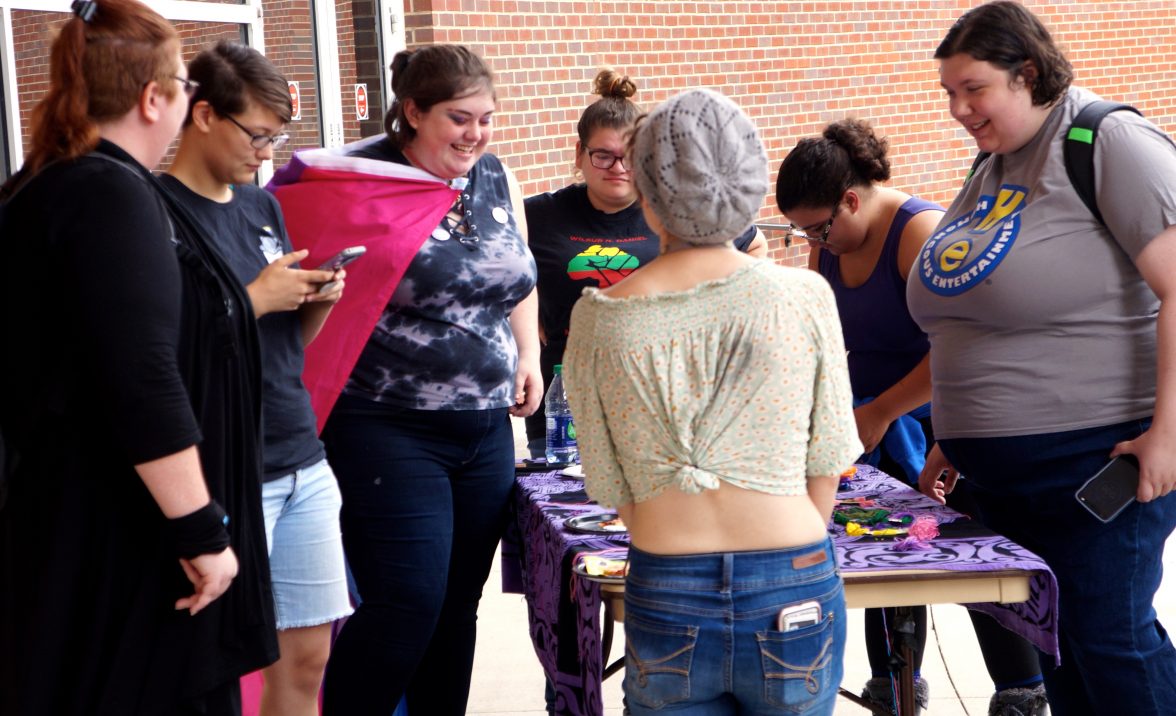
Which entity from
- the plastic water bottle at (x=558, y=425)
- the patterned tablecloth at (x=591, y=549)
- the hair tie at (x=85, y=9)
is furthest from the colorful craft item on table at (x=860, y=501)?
the hair tie at (x=85, y=9)

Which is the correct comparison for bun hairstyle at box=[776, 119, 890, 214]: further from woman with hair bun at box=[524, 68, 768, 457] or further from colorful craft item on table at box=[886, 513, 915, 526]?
colorful craft item on table at box=[886, 513, 915, 526]

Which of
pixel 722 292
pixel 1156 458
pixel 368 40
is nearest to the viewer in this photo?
pixel 722 292

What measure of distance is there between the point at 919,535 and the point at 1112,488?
0.36 m

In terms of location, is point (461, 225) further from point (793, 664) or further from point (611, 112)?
point (793, 664)

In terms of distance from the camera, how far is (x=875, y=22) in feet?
30.9

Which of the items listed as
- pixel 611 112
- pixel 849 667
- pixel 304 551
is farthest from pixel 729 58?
pixel 304 551

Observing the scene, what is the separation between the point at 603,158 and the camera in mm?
3322

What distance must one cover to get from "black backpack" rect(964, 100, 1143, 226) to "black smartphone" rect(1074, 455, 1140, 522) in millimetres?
446

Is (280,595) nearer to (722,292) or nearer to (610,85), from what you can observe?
(722,292)

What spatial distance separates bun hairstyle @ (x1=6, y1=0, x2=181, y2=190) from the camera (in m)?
1.77

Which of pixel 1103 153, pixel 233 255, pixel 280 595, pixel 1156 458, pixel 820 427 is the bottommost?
pixel 280 595

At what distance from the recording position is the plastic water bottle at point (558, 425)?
3.27 m

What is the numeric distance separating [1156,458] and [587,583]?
1.05 meters

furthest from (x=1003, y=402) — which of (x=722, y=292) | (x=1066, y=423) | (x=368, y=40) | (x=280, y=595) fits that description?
(x=368, y=40)
